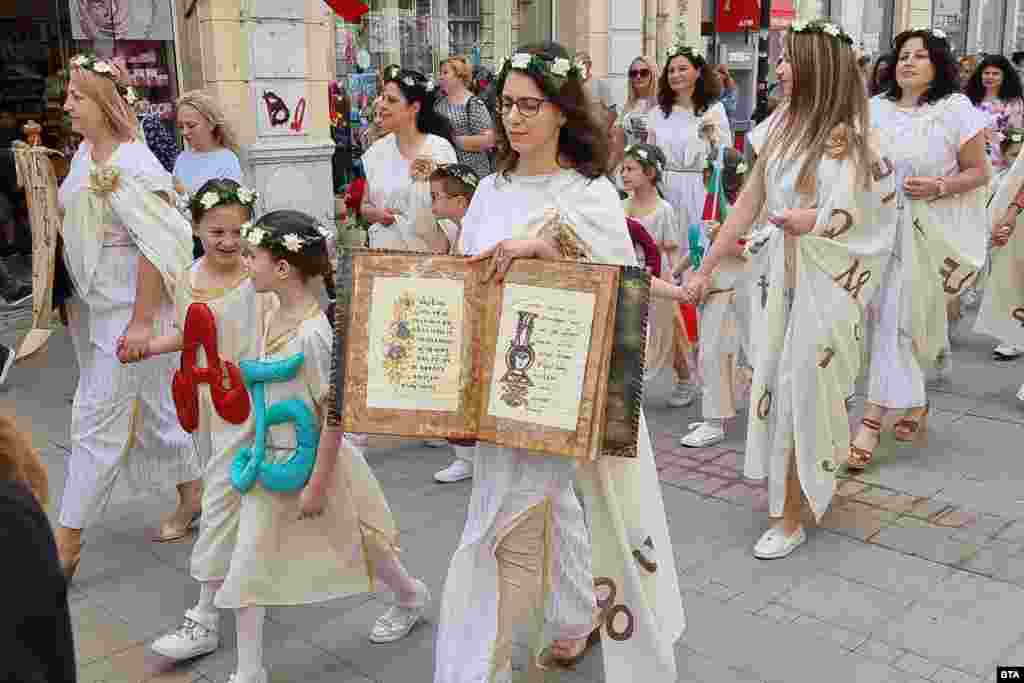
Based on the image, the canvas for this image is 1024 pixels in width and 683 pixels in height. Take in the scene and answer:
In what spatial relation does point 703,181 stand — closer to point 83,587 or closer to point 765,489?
point 765,489

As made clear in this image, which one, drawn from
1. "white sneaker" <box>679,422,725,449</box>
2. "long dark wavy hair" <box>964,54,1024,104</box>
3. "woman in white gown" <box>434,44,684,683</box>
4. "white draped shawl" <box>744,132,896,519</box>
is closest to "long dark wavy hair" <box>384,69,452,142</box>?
"white draped shawl" <box>744,132,896,519</box>

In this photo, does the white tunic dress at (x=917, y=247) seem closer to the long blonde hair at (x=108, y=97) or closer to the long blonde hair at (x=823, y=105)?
the long blonde hair at (x=823, y=105)

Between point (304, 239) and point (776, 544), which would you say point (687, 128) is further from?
point (304, 239)

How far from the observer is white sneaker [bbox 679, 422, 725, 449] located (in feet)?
20.0

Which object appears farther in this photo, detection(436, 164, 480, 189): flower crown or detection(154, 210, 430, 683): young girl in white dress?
detection(436, 164, 480, 189): flower crown

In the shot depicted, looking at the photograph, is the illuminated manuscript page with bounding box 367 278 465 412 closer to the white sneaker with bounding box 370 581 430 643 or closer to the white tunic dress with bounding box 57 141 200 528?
the white sneaker with bounding box 370 581 430 643

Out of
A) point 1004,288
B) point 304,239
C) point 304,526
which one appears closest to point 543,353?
point 304,239

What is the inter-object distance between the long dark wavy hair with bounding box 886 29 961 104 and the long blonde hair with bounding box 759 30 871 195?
1299mm

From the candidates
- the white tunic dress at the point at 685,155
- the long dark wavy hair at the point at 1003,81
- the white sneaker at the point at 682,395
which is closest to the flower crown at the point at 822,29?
the white sneaker at the point at 682,395

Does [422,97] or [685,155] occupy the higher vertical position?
[422,97]

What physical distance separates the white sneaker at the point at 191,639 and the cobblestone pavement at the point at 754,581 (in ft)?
0.15

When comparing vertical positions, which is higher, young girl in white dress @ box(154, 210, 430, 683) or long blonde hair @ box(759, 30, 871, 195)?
long blonde hair @ box(759, 30, 871, 195)

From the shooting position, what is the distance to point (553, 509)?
3230 millimetres

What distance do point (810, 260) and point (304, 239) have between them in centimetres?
213
